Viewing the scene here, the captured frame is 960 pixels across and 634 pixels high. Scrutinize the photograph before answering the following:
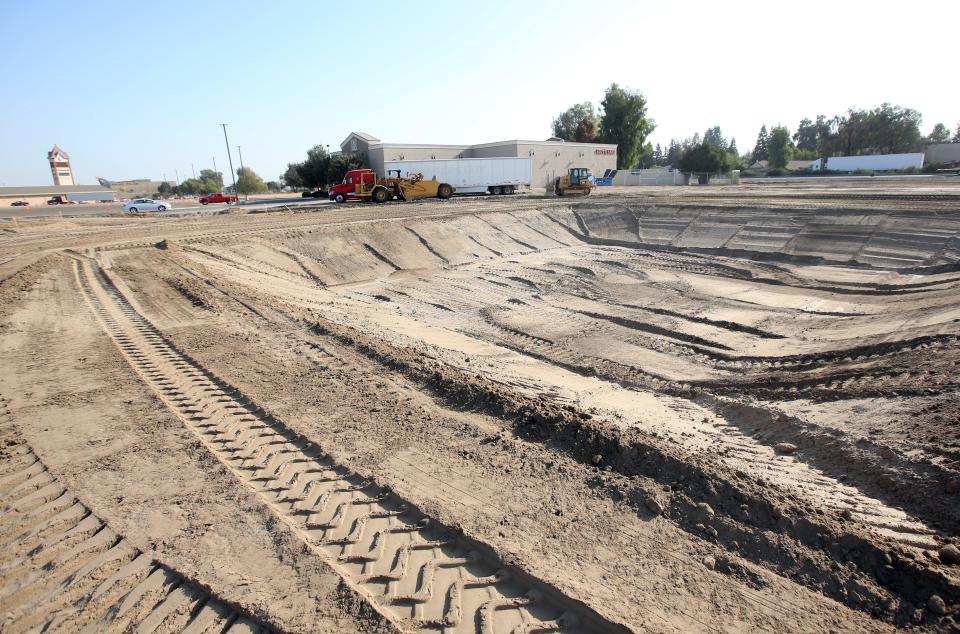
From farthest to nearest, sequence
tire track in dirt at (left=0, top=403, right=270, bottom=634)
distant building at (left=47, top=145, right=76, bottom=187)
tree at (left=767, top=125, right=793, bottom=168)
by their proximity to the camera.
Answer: distant building at (left=47, top=145, right=76, bottom=187), tree at (left=767, top=125, right=793, bottom=168), tire track in dirt at (left=0, top=403, right=270, bottom=634)

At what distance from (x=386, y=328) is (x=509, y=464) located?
682 cm

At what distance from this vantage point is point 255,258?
16.8 m

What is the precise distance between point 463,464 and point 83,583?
9.85 ft

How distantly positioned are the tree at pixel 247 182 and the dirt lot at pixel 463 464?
6372cm

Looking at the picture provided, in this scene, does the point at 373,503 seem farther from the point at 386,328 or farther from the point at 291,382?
the point at 386,328

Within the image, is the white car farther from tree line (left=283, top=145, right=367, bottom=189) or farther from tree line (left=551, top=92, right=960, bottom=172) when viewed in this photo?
tree line (left=551, top=92, right=960, bottom=172)

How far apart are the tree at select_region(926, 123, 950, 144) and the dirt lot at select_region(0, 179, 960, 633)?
102143 millimetres

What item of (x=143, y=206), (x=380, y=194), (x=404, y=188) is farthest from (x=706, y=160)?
(x=143, y=206)

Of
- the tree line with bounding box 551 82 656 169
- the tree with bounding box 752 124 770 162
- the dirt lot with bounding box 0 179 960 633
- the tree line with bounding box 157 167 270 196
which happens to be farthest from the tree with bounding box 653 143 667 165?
the dirt lot with bounding box 0 179 960 633

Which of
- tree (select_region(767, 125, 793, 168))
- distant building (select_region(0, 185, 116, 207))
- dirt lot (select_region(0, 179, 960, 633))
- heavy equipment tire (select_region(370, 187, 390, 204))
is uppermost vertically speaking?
tree (select_region(767, 125, 793, 168))

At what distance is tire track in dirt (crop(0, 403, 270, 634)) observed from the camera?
321 centimetres

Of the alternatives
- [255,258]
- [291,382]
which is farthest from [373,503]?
[255,258]

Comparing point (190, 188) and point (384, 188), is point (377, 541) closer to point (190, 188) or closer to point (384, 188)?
point (384, 188)

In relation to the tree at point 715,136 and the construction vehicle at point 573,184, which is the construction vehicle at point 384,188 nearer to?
the construction vehicle at point 573,184
